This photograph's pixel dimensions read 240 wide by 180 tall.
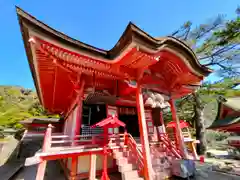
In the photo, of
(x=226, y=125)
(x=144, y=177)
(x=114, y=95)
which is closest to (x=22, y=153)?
(x=114, y=95)

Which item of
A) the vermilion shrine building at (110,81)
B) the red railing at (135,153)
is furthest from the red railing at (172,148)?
the red railing at (135,153)

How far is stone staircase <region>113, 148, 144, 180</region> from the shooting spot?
4473 millimetres

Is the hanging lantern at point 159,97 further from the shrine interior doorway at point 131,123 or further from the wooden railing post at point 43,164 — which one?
the wooden railing post at point 43,164

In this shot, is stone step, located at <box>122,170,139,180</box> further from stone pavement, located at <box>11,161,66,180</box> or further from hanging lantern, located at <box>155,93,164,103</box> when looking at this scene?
stone pavement, located at <box>11,161,66,180</box>

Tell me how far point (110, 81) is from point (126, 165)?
12.6ft

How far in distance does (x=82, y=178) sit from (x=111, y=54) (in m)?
5.62

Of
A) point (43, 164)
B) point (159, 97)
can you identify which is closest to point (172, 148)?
point (159, 97)

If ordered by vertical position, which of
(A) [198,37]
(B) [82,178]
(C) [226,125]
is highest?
(A) [198,37]

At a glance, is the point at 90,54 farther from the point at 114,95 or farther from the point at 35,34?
the point at 114,95

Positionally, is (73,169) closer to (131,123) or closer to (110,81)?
(110,81)

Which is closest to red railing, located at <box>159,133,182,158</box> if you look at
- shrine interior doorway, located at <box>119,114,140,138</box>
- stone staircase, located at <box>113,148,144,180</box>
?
shrine interior doorway, located at <box>119,114,140,138</box>

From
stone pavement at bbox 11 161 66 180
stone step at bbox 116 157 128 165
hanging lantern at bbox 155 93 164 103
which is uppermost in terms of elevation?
hanging lantern at bbox 155 93 164 103

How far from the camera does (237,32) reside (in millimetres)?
11227

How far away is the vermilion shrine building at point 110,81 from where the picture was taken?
3896 millimetres
